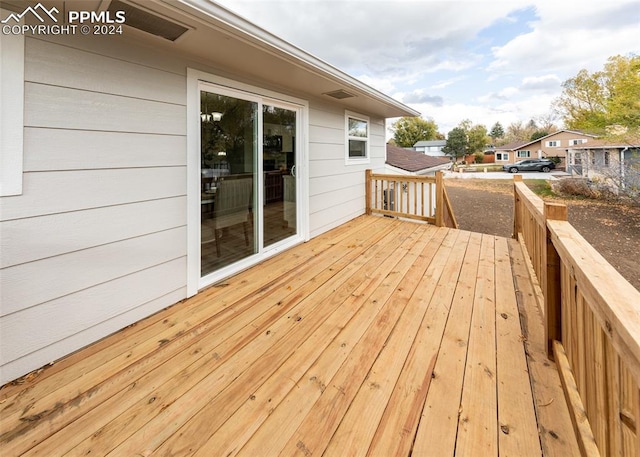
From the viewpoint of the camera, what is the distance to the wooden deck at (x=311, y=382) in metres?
1.21

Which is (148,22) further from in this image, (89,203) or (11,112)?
(89,203)

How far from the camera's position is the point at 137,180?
211 centimetres

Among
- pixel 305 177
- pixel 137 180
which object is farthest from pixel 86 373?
pixel 305 177

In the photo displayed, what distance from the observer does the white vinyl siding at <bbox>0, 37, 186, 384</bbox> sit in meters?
1.61

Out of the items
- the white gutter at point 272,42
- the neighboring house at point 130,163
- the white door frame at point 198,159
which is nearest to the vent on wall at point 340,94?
the white gutter at point 272,42

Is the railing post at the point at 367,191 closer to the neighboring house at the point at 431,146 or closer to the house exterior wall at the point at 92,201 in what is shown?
the house exterior wall at the point at 92,201

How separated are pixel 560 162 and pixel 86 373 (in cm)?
3951

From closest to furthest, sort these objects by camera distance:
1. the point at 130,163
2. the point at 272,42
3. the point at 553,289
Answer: the point at 553,289
the point at 130,163
the point at 272,42

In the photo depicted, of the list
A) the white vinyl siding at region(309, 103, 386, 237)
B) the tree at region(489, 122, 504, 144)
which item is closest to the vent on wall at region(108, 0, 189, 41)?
the white vinyl siding at region(309, 103, 386, 237)

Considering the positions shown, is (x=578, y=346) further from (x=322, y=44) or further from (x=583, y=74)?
(x=583, y=74)

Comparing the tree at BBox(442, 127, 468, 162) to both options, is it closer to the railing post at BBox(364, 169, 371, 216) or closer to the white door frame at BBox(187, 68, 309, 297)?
the railing post at BBox(364, 169, 371, 216)

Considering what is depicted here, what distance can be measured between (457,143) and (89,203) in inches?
1628

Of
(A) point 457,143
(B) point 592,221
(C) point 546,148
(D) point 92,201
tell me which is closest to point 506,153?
(C) point 546,148

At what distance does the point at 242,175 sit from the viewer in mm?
2982
